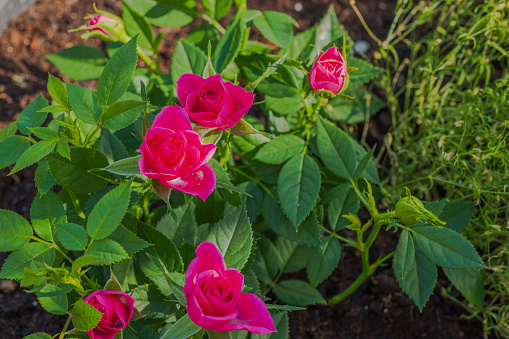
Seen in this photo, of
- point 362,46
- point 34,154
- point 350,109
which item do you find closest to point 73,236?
point 34,154

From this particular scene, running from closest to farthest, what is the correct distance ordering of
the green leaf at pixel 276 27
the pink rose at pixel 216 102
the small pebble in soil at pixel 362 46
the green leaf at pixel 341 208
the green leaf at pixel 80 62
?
the pink rose at pixel 216 102 → the green leaf at pixel 341 208 → the green leaf at pixel 276 27 → the green leaf at pixel 80 62 → the small pebble in soil at pixel 362 46

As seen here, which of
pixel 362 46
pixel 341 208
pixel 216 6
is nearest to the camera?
pixel 341 208

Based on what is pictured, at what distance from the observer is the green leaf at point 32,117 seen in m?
0.94

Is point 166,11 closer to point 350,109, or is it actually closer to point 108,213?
point 350,109

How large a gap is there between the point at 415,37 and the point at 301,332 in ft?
3.86

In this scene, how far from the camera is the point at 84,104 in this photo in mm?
891

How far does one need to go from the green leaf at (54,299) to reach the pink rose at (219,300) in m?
0.22

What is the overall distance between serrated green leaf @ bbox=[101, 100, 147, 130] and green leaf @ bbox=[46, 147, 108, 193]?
0.09 m

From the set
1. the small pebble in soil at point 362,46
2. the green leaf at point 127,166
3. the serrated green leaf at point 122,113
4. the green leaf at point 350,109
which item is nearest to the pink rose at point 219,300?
the green leaf at point 127,166

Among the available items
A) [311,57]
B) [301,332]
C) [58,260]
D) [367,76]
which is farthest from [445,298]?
[58,260]

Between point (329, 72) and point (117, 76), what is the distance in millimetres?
410

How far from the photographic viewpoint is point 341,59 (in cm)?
90

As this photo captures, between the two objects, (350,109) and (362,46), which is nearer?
(350,109)

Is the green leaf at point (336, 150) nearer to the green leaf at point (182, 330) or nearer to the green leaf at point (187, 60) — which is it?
the green leaf at point (187, 60)
